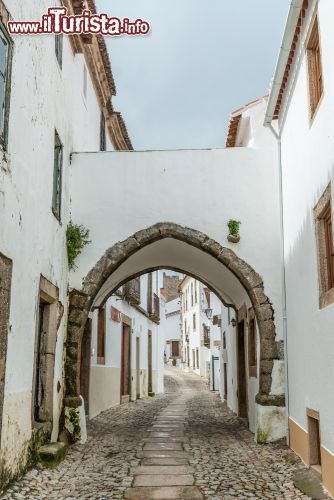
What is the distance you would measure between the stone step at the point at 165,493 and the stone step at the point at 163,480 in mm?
161

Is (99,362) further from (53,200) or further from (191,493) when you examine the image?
(191,493)

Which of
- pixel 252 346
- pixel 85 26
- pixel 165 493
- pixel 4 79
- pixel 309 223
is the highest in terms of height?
pixel 85 26

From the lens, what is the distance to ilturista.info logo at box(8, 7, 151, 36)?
5.97 m

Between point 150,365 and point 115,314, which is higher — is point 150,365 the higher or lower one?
the lower one

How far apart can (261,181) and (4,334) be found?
497cm

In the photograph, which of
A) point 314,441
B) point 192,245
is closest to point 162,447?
point 314,441

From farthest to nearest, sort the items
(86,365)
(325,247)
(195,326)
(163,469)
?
(195,326) < (86,365) < (163,469) < (325,247)

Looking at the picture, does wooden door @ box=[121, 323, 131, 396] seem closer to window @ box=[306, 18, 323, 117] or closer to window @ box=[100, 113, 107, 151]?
window @ box=[100, 113, 107, 151]

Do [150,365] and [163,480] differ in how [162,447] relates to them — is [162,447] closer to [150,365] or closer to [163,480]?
[163,480]

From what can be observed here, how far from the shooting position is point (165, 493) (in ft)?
18.0

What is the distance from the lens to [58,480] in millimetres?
5973

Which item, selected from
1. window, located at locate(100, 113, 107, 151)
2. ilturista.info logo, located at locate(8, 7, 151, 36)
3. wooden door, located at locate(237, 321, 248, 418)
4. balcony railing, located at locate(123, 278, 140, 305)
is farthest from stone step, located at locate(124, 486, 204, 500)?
balcony railing, located at locate(123, 278, 140, 305)

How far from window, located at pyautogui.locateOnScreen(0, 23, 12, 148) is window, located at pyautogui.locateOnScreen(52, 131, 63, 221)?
2.34 m

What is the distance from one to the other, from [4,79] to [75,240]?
11.6 ft
